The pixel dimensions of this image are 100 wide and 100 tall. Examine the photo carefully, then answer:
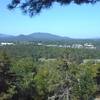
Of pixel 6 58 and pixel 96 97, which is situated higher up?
pixel 6 58

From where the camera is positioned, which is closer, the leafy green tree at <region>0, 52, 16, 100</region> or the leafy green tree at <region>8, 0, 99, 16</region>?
the leafy green tree at <region>8, 0, 99, 16</region>

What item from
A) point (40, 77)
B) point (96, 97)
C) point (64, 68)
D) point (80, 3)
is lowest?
point (96, 97)

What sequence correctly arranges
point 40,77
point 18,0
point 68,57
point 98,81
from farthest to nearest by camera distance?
point 98,81 → point 40,77 → point 68,57 → point 18,0

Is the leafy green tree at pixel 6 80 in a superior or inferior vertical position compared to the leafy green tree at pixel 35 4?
inferior

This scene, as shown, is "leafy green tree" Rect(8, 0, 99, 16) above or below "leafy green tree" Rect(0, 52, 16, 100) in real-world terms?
above

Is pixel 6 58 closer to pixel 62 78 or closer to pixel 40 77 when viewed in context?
pixel 40 77

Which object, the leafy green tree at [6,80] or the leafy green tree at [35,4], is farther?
the leafy green tree at [6,80]

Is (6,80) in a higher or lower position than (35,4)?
lower

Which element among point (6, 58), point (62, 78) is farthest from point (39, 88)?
point (62, 78)

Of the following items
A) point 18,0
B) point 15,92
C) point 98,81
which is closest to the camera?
point 18,0

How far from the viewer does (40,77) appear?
33375 millimetres

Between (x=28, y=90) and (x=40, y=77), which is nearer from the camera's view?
(x=28, y=90)

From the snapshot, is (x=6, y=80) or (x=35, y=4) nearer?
(x=35, y=4)

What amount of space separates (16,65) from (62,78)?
20365 millimetres
